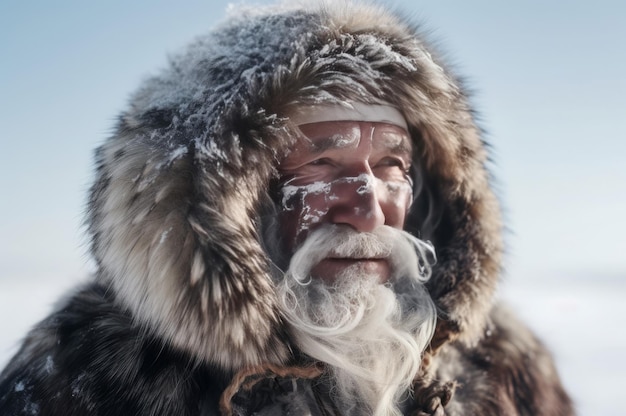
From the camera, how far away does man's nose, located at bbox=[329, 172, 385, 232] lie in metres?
1.70

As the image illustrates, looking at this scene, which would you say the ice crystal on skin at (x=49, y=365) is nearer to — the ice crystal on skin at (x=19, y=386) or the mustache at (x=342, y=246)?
the ice crystal on skin at (x=19, y=386)

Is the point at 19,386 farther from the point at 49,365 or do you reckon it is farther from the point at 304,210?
the point at 304,210

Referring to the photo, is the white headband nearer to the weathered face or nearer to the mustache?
the weathered face

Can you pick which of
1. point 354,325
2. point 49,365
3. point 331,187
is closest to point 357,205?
point 331,187

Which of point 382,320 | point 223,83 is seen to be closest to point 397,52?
point 223,83

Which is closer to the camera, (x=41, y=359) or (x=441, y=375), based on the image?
(x=41, y=359)

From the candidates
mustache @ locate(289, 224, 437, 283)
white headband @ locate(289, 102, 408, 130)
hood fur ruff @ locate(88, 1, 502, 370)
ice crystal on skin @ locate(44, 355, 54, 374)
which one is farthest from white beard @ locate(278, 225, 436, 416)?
ice crystal on skin @ locate(44, 355, 54, 374)

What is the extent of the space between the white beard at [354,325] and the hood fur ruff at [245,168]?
0.38 ft

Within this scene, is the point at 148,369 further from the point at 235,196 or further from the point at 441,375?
the point at 441,375

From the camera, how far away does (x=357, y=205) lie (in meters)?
1.72

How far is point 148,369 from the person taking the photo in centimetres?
151

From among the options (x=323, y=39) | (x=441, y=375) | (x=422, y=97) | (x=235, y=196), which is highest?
(x=323, y=39)

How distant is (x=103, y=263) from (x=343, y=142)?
28.2 inches

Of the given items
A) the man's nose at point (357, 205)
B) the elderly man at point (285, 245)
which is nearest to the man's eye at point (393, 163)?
the elderly man at point (285, 245)
